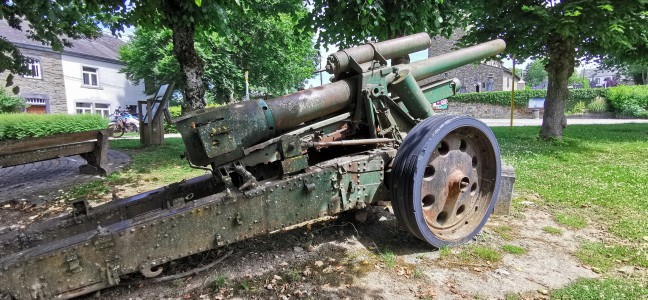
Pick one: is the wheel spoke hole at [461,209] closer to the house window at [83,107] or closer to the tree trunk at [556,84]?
the tree trunk at [556,84]

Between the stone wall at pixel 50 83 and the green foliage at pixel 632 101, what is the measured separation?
38.8 metres

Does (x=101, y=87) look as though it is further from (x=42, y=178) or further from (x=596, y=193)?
(x=596, y=193)

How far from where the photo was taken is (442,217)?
12.7 ft

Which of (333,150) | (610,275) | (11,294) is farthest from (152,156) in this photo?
(610,275)

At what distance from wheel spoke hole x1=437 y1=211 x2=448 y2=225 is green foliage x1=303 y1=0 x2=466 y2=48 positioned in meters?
4.52

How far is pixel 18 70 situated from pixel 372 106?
229 inches

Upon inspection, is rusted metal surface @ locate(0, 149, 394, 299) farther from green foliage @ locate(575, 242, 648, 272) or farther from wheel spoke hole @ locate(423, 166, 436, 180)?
green foliage @ locate(575, 242, 648, 272)

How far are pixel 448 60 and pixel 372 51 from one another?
109 cm

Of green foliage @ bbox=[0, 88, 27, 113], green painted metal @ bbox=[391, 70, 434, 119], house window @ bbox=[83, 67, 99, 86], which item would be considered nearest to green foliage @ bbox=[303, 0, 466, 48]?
green painted metal @ bbox=[391, 70, 434, 119]

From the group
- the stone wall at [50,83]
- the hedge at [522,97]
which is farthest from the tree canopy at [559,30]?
the stone wall at [50,83]

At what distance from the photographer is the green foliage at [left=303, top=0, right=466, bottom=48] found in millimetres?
7750

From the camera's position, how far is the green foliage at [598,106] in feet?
99.2

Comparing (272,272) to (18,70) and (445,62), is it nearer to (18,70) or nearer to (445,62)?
(445,62)

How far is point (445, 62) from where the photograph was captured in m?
4.73
